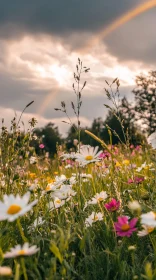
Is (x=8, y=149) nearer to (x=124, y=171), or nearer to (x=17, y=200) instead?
(x=17, y=200)

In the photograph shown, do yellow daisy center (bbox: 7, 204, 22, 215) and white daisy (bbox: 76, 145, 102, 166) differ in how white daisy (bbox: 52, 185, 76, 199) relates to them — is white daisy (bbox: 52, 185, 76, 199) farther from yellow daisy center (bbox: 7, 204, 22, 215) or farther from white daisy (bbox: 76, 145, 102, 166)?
yellow daisy center (bbox: 7, 204, 22, 215)

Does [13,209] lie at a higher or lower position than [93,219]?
higher

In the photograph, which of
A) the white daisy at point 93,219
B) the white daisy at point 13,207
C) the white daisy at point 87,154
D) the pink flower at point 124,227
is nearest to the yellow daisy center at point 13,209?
the white daisy at point 13,207

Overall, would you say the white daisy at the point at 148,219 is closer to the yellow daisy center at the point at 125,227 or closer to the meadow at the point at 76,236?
the meadow at the point at 76,236

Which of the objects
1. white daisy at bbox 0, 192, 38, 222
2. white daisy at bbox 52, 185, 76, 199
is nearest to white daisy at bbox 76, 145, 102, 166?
white daisy at bbox 52, 185, 76, 199

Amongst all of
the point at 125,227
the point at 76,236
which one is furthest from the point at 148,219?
the point at 76,236

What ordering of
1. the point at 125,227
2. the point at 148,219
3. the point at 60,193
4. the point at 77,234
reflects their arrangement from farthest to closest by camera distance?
the point at 60,193, the point at 77,234, the point at 125,227, the point at 148,219

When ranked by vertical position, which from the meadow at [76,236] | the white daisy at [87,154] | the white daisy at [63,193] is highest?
the white daisy at [87,154]

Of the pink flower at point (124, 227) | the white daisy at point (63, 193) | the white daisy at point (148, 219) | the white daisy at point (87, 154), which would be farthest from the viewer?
the white daisy at point (63, 193)

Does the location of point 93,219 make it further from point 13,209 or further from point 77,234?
point 13,209

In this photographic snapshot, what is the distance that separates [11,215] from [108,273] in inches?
22.5

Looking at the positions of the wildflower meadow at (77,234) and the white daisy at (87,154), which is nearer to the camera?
the wildflower meadow at (77,234)

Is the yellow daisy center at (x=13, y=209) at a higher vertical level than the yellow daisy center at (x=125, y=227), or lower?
higher

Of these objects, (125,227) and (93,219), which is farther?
(93,219)
